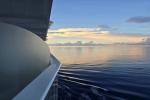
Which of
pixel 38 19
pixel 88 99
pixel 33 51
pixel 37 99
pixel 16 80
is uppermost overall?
pixel 38 19

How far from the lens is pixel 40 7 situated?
6.68 m

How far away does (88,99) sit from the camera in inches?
361

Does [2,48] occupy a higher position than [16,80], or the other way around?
[2,48]

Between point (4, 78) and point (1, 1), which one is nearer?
point (4, 78)

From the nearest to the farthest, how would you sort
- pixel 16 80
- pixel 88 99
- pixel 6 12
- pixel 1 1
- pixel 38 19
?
1. pixel 16 80
2. pixel 1 1
3. pixel 6 12
4. pixel 38 19
5. pixel 88 99

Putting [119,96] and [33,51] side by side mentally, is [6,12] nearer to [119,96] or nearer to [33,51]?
[33,51]

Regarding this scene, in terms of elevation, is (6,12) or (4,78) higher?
(6,12)

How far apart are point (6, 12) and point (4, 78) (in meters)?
5.41

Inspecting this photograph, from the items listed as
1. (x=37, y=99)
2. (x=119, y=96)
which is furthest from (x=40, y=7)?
(x=119, y=96)

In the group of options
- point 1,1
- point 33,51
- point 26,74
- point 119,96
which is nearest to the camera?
point 26,74


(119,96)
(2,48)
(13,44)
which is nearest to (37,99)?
(2,48)

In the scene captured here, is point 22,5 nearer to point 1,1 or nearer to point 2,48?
point 1,1

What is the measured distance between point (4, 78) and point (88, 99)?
7.10m

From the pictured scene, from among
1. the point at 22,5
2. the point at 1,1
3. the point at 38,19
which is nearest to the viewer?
the point at 1,1
